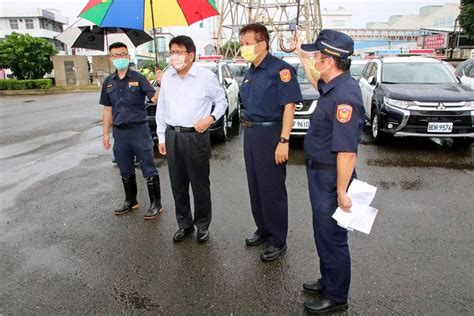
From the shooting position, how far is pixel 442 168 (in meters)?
6.01

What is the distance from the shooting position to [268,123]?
315cm

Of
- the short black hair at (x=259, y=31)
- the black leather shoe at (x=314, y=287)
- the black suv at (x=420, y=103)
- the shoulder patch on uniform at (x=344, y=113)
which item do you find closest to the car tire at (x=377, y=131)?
the black suv at (x=420, y=103)

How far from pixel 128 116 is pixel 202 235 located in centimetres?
153

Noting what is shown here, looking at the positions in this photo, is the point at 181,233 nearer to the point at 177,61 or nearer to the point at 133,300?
the point at 133,300

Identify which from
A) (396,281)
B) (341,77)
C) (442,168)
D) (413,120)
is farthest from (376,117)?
(341,77)

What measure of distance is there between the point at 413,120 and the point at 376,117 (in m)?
0.93

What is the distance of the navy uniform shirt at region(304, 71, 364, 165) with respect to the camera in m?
2.26

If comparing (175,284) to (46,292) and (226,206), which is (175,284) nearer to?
(46,292)

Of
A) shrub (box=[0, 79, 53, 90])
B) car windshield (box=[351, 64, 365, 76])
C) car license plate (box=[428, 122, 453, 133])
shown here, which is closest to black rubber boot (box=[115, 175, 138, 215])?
car license plate (box=[428, 122, 453, 133])

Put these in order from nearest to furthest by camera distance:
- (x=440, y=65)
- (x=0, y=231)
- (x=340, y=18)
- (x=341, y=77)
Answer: (x=341, y=77) < (x=0, y=231) < (x=440, y=65) < (x=340, y=18)

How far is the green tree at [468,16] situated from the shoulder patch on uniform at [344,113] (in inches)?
1122

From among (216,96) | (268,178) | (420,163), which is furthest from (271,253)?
(420,163)

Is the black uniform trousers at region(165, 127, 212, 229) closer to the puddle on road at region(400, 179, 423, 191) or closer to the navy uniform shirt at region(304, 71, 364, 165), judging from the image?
the navy uniform shirt at region(304, 71, 364, 165)

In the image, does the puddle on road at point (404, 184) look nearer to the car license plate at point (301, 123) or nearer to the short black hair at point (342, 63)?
the car license plate at point (301, 123)
